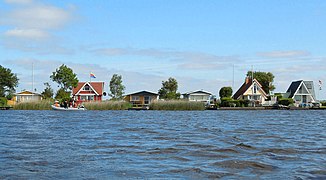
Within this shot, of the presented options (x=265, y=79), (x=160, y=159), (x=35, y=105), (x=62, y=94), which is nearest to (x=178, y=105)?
(x=35, y=105)

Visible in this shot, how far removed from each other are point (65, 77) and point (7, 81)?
14809 millimetres

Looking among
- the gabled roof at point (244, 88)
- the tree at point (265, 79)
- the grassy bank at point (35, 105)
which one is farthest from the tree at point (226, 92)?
the grassy bank at point (35, 105)

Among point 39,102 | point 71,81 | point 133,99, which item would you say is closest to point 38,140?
point 39,102

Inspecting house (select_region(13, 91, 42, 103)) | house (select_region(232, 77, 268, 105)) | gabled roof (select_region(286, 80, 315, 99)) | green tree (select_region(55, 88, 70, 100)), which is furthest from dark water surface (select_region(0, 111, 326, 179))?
gabled roof (select_region(286, 80, 315, 99))

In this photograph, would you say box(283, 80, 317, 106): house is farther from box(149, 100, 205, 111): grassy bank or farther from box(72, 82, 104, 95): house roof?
box(72, 82, 104, 95): house roof

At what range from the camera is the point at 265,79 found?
94938 millimetres

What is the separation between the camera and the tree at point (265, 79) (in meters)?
93.9

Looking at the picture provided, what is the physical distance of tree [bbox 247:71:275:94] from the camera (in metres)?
93.9

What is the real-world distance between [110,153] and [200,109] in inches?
1767

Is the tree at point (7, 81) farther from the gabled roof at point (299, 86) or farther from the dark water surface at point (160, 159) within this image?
the dark water surface at point (160, 159)

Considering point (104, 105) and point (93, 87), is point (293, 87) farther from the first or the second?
point (104, 105)

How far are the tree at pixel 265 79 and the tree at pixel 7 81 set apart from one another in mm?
49229

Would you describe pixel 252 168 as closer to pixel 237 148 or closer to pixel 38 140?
pixel 237 148

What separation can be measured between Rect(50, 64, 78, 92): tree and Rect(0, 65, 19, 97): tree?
1199cm
